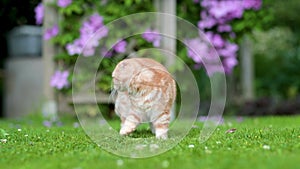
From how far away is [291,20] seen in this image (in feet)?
46.8

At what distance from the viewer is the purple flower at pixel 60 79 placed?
769 centimetres

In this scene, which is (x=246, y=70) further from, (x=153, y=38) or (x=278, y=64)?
(x=153, y=38)

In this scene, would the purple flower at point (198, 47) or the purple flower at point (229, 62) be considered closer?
the purple flower at point (198, 47)

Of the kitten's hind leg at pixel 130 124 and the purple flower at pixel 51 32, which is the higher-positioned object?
the purple flower at pixel 51 32

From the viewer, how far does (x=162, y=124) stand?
13.6 feet

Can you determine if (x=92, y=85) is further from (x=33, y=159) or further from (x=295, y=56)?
(x=295, y=56)

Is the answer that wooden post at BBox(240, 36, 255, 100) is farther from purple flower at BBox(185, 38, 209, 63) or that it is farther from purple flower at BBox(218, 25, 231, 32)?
purple flower at BBox(185, 38, 209, 63)

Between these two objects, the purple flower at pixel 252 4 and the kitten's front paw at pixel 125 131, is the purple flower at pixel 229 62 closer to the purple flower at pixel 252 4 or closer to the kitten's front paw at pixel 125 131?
the purple flower at pixel 252 4

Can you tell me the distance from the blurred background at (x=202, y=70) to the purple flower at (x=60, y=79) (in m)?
0.19

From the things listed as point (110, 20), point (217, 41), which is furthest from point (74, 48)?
point (217, 41)

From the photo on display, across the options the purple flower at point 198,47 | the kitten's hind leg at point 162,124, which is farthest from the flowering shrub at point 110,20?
the kitten's hind leg at point 162,124

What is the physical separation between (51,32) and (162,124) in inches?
162

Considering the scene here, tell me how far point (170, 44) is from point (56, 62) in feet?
5.97

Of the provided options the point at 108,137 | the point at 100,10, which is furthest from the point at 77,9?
the point at 108,137
